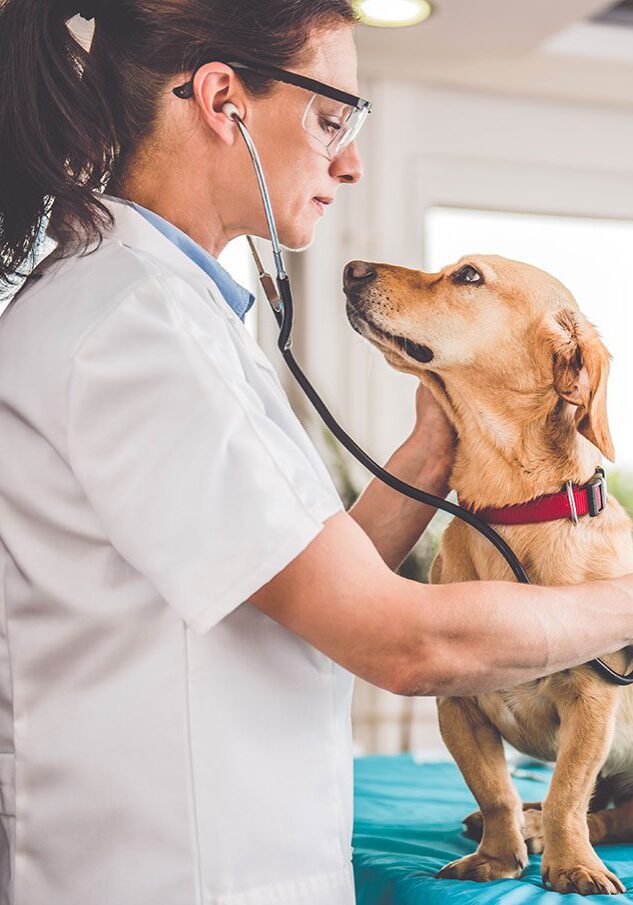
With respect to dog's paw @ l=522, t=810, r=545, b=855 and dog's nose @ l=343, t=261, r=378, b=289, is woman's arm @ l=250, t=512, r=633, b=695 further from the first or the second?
dog's nose @ l=343, t=261, r=378, b=289

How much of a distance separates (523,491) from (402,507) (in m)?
0.18

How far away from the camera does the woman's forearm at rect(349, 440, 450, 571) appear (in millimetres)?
1295

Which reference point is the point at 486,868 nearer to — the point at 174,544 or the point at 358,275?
the point at 174,544

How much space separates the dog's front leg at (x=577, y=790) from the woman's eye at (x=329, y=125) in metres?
0.62

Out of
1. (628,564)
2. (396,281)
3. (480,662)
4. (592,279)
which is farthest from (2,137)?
(592,279)

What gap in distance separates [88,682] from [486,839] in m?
0.50

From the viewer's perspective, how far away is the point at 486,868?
1129 millimetres

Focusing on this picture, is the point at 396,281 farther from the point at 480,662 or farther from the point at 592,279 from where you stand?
the point at 592,279

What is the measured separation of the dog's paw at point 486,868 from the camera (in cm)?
112

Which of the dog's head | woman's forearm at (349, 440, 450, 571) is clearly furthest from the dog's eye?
woman's forearm at (349, 440, 450, 571)

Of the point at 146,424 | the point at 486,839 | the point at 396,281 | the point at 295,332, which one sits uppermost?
the point at 295,332

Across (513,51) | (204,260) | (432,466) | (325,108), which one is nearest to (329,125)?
(325,108)

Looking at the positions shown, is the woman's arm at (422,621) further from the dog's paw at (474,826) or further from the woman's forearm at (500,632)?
the dog's paw at (474,826)

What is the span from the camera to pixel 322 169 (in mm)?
1105
